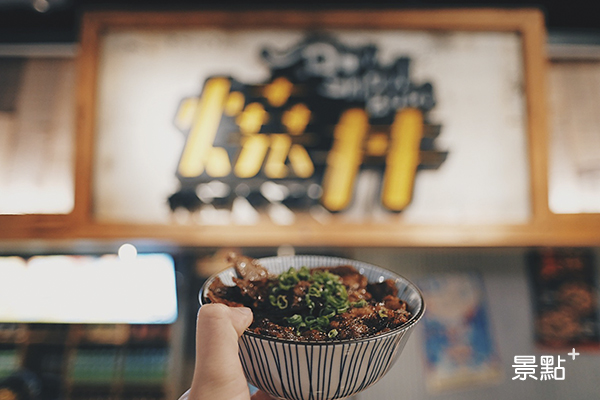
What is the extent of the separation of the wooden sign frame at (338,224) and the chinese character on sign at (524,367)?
940mm

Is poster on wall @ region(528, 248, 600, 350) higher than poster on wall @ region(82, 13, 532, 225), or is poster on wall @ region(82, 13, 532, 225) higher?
poster on wall @ region(82, 13, 532, 225)

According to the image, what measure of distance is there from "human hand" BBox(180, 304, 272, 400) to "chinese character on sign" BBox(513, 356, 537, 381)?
2.80 meters

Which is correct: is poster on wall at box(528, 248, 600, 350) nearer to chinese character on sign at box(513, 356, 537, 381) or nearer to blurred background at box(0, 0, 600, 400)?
blurred background at box(0, 0, 600, 400)

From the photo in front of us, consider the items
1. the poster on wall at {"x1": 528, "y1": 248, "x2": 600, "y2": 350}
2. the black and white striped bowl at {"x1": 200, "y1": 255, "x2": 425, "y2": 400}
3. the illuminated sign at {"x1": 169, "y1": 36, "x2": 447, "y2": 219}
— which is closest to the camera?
the black and white striped bowl at {"x1": 200, "y1": 255, "x2": 425, "y2": 400}

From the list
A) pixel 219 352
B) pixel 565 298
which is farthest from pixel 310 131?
pixel 565 298

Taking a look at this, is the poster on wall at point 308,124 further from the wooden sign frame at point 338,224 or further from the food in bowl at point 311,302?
the food in bowl at point 311,302

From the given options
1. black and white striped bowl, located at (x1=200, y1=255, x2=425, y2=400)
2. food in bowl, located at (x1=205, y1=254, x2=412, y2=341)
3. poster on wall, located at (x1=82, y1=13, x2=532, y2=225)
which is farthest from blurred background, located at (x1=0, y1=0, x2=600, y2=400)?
black and white striped bowl, located at (x1=200, y1=255, x2=425, y2=400)

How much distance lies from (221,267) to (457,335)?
7.35 feet

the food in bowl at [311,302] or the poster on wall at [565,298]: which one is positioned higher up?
the food in bowl at [311,302]

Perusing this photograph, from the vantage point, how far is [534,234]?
9.66 feet

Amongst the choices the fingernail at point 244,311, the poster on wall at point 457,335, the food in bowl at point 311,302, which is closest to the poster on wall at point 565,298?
the poster on wall at point 457,335

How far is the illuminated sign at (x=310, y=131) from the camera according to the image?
10.1 ft

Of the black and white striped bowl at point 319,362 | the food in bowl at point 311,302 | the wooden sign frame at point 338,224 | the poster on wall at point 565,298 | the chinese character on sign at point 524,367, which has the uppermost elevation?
the wooden sign frame at point 338,224

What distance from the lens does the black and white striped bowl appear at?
0.90 metres
